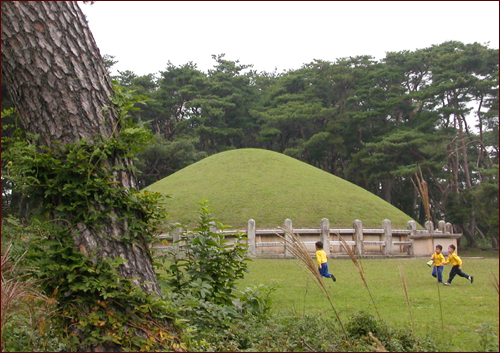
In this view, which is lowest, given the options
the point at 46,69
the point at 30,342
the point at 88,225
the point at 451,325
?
the point at 451,325

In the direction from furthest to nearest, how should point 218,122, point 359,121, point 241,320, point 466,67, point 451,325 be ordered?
point 218,122, point 359,121, point 466,67, point 451,325, point 241,320

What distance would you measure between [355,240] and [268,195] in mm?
6563

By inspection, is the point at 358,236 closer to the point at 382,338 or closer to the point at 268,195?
the point at 268,195

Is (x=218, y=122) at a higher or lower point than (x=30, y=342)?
higher

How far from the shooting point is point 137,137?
338 centimetres

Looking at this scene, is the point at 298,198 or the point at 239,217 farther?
the point at 298,198

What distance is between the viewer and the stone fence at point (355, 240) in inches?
631

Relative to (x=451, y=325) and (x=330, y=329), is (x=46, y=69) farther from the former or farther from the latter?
(x=451, y=325)

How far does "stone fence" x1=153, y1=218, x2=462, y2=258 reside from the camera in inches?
631

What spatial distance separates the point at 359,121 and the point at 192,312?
34.5 m

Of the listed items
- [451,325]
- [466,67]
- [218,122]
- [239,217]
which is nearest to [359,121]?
[466,67]

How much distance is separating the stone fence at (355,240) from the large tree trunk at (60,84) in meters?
12.3

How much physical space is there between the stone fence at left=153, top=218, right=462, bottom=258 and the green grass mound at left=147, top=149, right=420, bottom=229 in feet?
6.90

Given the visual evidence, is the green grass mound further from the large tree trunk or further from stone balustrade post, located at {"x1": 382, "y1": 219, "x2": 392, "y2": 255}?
the large tree trunk
